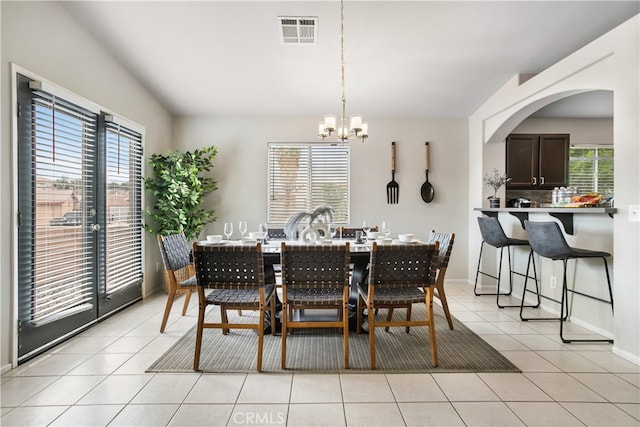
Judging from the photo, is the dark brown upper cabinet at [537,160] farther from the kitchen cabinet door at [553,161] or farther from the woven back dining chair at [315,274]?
the woven back dining chair at [315,274]

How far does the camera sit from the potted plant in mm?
4273

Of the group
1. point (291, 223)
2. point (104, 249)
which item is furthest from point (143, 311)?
point (291, 223)

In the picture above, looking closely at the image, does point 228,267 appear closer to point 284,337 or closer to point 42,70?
point 284,337

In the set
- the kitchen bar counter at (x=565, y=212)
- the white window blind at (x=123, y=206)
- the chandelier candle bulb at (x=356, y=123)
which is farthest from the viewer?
the white window blind at (x=123, y=206)

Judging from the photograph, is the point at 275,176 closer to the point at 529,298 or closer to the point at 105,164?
the point at 105,164

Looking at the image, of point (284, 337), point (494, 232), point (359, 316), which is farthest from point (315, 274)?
point (494, 232)

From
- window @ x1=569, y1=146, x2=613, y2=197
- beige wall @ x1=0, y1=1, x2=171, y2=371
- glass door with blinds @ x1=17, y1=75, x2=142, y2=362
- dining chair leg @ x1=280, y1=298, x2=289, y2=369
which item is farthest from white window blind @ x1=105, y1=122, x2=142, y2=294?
window @ x1=569, y1=146, x2=613, y2=197

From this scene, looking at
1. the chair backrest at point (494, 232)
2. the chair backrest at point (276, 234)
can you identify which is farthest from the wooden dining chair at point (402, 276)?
the chair backrest at point (494, 232)

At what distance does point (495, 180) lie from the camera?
14.2ft

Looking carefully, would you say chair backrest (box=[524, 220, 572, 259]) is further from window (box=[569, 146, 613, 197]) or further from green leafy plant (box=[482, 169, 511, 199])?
window (box=[569, 146, 613, 197])

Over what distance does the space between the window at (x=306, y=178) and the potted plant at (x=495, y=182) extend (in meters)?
1.98

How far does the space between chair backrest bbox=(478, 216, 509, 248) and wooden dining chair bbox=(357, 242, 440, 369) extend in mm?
1838

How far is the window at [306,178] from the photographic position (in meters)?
4.95

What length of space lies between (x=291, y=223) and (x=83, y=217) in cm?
188
